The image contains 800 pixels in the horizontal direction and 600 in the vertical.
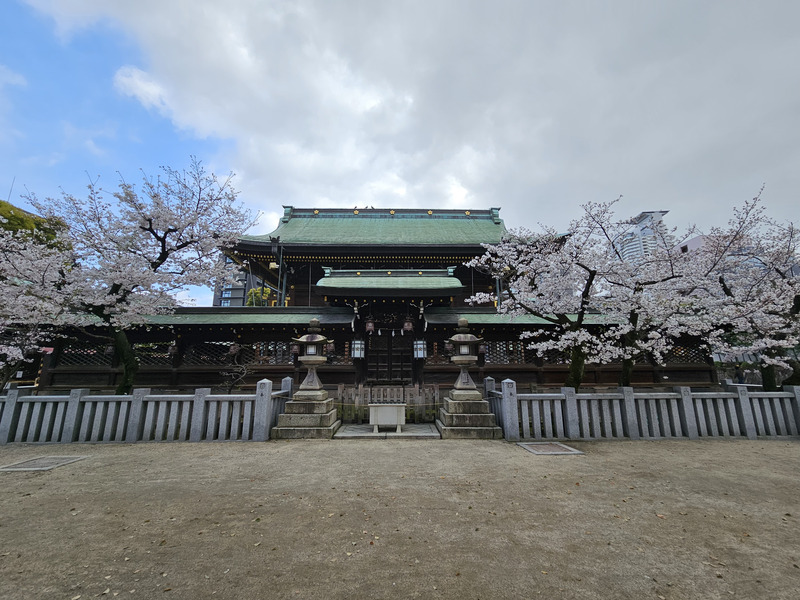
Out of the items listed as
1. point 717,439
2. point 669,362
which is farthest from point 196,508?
point 669,362

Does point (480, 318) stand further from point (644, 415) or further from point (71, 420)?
point (71, 420)

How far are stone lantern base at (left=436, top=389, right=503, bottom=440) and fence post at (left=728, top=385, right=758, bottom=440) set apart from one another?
228 inches

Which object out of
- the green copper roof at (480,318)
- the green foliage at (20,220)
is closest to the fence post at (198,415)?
the green copper roof at (480,318)

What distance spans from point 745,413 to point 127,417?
48.3 ft

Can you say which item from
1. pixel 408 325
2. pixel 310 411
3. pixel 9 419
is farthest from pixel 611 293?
pixel 9 419

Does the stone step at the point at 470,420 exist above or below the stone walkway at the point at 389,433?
above

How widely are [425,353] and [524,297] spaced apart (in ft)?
13.9

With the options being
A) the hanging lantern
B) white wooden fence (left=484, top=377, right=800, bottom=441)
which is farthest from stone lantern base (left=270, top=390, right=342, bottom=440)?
the hanging lantern

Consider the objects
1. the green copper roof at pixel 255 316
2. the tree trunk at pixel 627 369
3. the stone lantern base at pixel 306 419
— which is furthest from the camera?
the green copper roof at pixel 255 316

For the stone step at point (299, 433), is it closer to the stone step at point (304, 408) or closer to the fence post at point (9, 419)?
the stone step at point (304, 408)

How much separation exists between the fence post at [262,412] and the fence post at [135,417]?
2.57 metres

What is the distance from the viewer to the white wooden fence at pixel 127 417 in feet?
25.5

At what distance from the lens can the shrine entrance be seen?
14211 millimetres

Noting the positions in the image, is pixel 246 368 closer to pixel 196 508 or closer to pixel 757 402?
pixel 196 508
